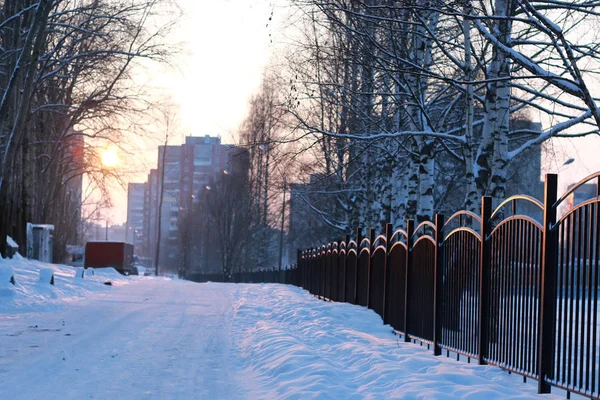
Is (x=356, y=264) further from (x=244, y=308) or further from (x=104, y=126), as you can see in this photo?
(x=104, y=126)

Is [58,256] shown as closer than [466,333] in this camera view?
No

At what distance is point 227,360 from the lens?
9.52 meters

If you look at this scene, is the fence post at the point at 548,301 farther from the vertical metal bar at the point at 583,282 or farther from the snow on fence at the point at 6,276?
the snow on fence at the point at 6,276

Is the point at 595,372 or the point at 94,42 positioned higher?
the point at 94,42

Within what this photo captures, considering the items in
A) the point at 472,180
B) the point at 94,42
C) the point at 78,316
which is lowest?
the point at 78,316

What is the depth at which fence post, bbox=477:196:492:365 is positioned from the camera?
8.20 metres

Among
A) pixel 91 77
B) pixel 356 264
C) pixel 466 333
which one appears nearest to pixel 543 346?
pixel 466 333

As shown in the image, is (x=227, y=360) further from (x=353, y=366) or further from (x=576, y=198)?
(x=576, y=198)

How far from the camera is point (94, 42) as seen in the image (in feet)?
105

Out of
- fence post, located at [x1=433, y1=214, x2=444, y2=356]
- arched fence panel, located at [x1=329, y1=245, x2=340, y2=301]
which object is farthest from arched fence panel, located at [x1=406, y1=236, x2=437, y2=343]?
arched fence panel, located at [x1=329, y1=245, x2=340, y2=301]

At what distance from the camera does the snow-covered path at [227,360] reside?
7.13 meters

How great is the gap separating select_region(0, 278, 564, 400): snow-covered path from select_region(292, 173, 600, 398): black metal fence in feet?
1.08

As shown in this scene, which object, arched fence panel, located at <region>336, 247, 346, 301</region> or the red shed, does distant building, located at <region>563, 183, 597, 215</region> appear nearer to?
arched fence panel, located at <region>336, 247, 346, 301</region>

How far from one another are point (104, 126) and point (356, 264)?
70.2ft
